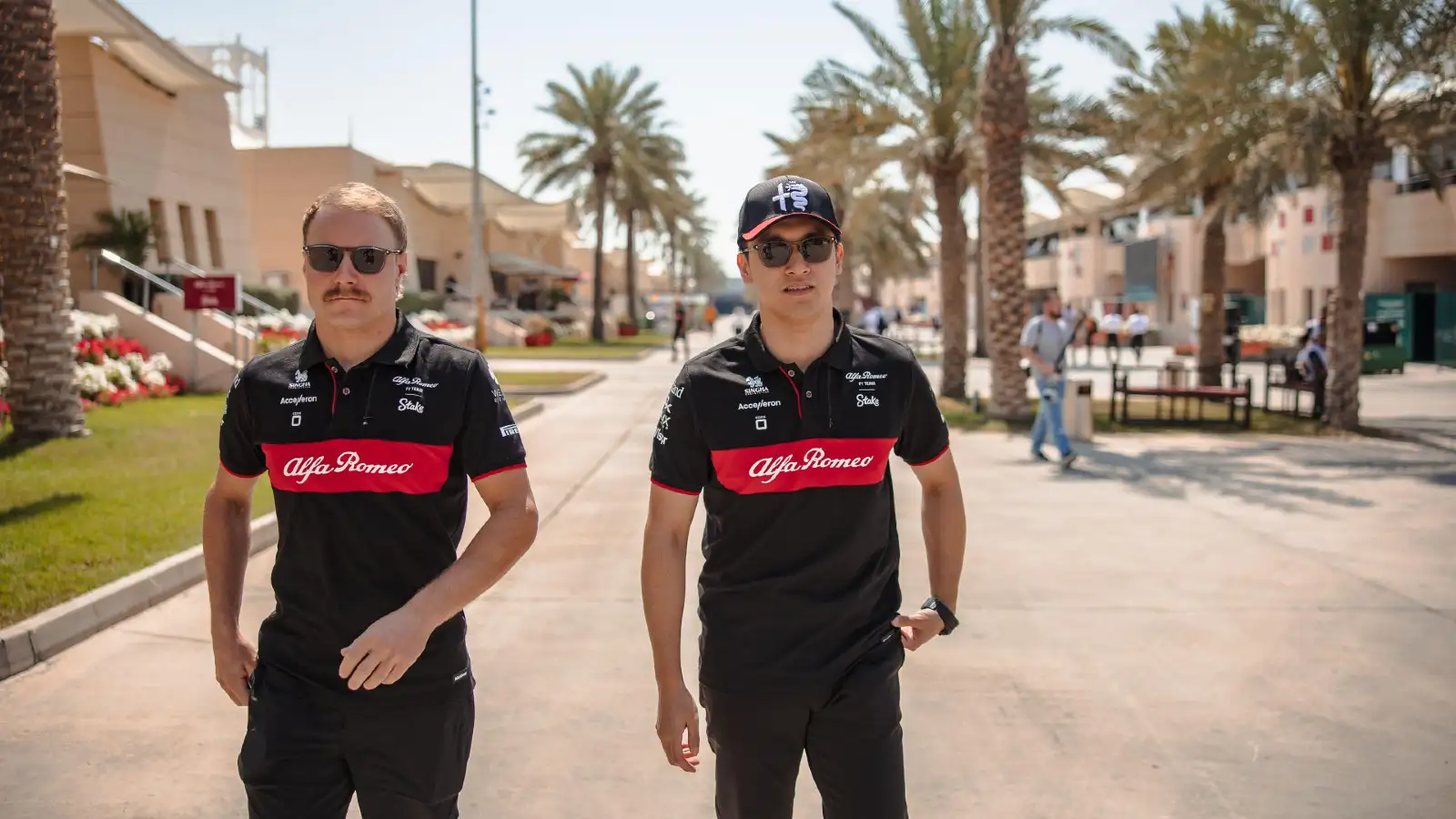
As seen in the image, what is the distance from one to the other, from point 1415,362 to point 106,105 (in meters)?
36.0

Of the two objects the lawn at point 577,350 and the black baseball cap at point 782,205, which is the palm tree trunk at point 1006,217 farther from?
the lawn at point 577,350

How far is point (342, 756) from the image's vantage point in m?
2.77

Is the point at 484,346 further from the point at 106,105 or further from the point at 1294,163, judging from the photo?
the point at 1294,163

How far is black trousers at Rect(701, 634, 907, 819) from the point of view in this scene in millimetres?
2838

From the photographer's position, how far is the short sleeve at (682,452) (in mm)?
2951

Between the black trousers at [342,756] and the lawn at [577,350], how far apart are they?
105 feet

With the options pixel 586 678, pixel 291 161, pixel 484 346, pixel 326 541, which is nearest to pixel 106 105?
pixel 484 346

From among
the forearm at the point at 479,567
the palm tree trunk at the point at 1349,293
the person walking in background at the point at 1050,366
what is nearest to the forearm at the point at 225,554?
the forearm at the point at 479,567

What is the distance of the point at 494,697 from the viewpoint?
5840 mm

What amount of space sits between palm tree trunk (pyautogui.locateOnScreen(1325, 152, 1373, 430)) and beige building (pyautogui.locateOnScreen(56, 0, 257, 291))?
2022 centimetres

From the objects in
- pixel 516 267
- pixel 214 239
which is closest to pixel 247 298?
pixel 214 239

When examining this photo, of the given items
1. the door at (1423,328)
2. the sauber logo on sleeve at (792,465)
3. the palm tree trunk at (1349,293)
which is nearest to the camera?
the sauber logo on sleeve at (792,465)

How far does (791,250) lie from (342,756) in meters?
1.53

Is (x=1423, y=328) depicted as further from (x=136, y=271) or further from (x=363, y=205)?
(x=363, y=205)
